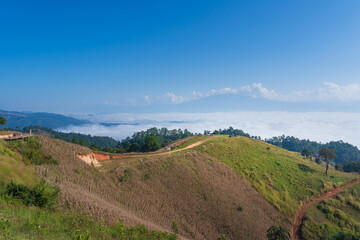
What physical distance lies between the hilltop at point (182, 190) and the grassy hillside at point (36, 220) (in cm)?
77

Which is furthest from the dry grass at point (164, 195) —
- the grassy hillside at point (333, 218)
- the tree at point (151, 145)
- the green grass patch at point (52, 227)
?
the tree at point (151, 145)

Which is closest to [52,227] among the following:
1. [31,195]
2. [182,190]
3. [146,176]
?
[31,195]

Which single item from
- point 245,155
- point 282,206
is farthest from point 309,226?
point 245,155

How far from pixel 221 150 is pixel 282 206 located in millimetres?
14005

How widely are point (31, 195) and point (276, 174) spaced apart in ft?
130

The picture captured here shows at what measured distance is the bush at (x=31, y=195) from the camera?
9.45 m

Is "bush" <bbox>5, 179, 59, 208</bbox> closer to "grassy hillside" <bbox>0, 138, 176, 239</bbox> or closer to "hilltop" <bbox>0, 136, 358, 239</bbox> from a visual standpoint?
"grassy hillside" <bbox>0, 138, 176, 239</bbox>

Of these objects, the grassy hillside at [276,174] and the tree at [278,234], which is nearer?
the tree at [278,234]

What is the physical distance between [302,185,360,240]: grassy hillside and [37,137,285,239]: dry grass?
476cm

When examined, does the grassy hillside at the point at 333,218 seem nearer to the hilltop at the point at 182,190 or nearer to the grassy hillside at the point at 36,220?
the hilltop at the point at 182,190

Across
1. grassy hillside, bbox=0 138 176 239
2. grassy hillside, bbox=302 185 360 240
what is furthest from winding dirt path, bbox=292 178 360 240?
grassy hillside, bbox=0 138 176 239

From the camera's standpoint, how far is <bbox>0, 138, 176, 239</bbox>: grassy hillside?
22.9 feet

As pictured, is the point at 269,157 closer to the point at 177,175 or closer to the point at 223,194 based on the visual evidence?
the point at 223,194

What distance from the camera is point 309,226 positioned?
26.8m
